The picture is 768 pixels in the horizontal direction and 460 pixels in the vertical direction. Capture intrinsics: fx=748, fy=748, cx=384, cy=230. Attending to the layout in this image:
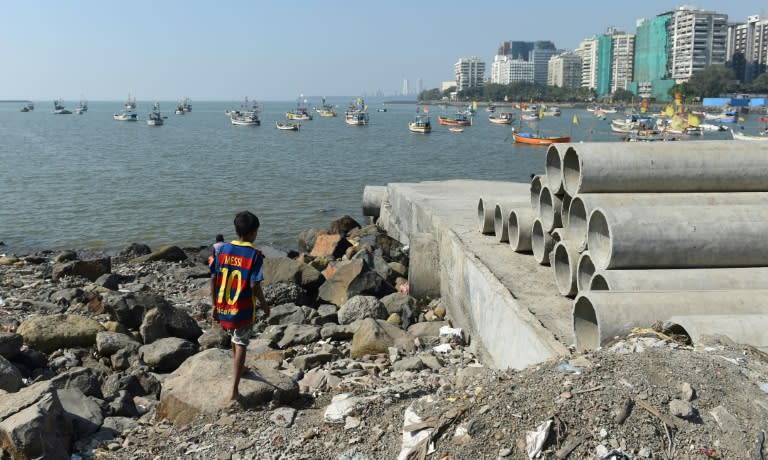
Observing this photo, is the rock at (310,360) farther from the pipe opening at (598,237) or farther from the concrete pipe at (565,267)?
the pipe opening at (598,237)

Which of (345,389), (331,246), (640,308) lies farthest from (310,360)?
(331,246)

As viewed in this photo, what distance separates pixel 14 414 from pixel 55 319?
3.92m

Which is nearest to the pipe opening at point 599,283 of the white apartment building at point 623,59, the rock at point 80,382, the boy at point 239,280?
the boy at point 239,280

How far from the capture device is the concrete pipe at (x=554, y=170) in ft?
27.2

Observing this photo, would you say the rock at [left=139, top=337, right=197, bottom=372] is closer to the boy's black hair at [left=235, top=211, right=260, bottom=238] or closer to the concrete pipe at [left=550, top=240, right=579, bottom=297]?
the boy's black hair at [left=235, top=211, right=260, bottom=238]

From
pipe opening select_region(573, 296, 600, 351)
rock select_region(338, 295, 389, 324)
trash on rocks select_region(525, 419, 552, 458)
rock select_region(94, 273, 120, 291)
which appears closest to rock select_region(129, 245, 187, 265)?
rock select_region(94, 273, 120, 291)

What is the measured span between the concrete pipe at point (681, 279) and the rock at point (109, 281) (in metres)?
9.61

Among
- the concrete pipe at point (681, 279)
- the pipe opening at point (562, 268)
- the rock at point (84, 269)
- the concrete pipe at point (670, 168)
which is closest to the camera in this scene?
the concrete pipe at point (681, 279)

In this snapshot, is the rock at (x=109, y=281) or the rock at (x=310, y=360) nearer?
the rock at (x=310, y=360)

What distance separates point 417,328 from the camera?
31.9 feet

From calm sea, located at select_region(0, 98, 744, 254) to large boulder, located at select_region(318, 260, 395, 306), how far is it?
8402mm

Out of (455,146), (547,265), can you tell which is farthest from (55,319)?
(455,146)

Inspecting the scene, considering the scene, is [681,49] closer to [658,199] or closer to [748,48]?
[748,48]

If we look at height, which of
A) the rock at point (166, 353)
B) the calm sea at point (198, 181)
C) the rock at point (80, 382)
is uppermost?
the rock at point (80, 382)
